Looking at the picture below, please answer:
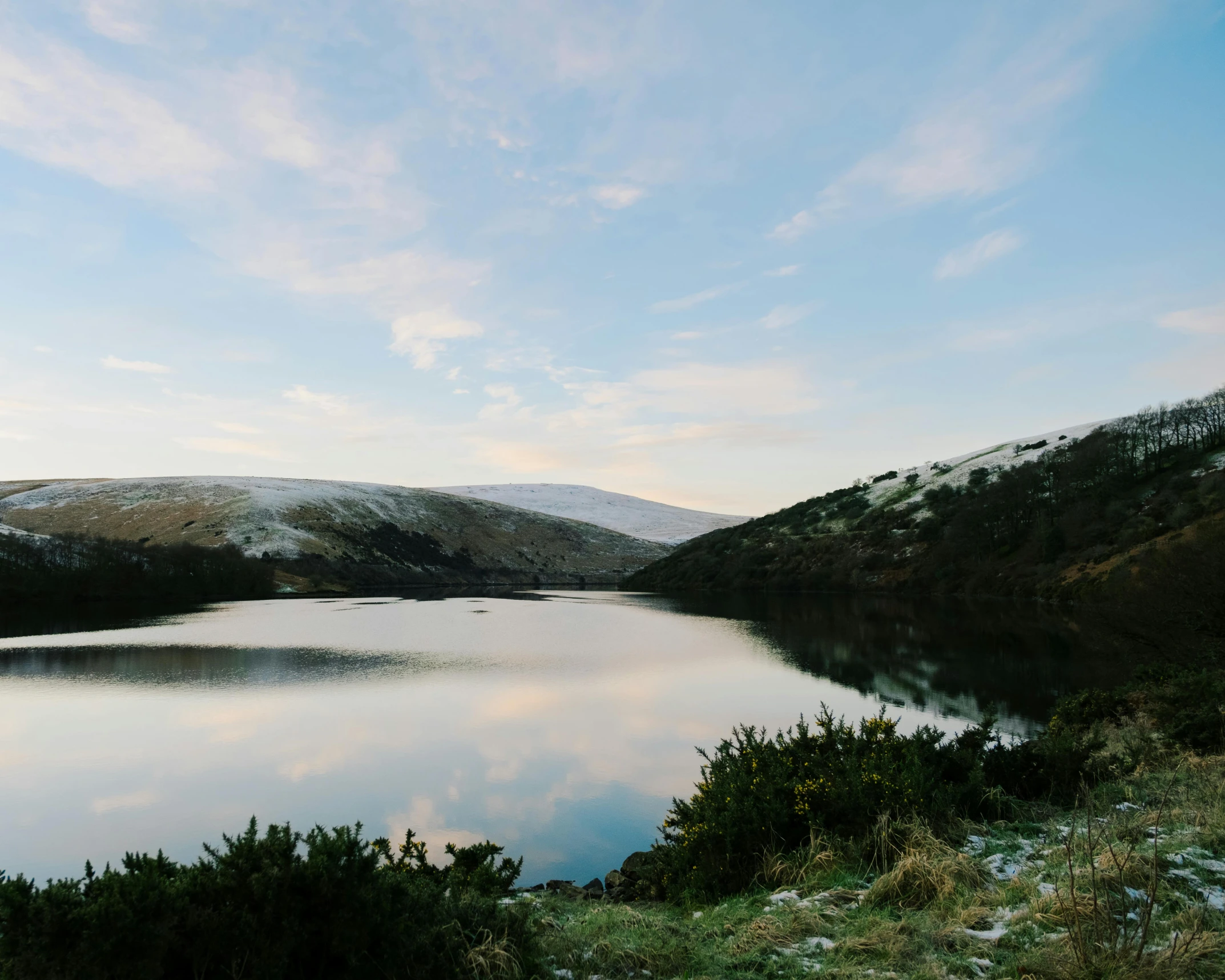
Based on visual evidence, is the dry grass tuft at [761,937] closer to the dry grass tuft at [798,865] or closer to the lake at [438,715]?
the dry grass tuft at [798,865]

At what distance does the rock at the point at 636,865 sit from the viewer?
9.29 meters

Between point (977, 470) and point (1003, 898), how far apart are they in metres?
100

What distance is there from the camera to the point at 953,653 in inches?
1161

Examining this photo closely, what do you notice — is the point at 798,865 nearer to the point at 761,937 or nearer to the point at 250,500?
the point at 761,937

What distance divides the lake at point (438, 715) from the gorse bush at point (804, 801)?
2529mm

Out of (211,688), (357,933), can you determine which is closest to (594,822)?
(357,933)

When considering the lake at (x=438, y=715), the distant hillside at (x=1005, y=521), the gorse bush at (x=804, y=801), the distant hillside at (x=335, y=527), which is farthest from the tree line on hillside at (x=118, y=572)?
the gorse bush at (x=804, y=801)

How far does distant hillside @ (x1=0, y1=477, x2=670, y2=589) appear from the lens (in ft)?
363

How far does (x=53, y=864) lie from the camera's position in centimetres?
1020

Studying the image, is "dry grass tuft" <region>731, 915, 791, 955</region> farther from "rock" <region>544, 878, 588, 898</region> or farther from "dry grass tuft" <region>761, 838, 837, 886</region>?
"rock" <region>544, 878, 588, 898</region>

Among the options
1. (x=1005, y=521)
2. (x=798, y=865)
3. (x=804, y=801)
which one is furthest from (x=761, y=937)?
(x=1005, y=521)

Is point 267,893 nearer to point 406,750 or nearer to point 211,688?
point 406,750

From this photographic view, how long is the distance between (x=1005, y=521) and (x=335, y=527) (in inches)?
4018

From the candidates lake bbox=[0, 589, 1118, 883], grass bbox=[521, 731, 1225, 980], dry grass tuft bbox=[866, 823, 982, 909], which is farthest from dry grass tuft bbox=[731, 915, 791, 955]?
lake bbox=[0, 589, 1118, 883]
